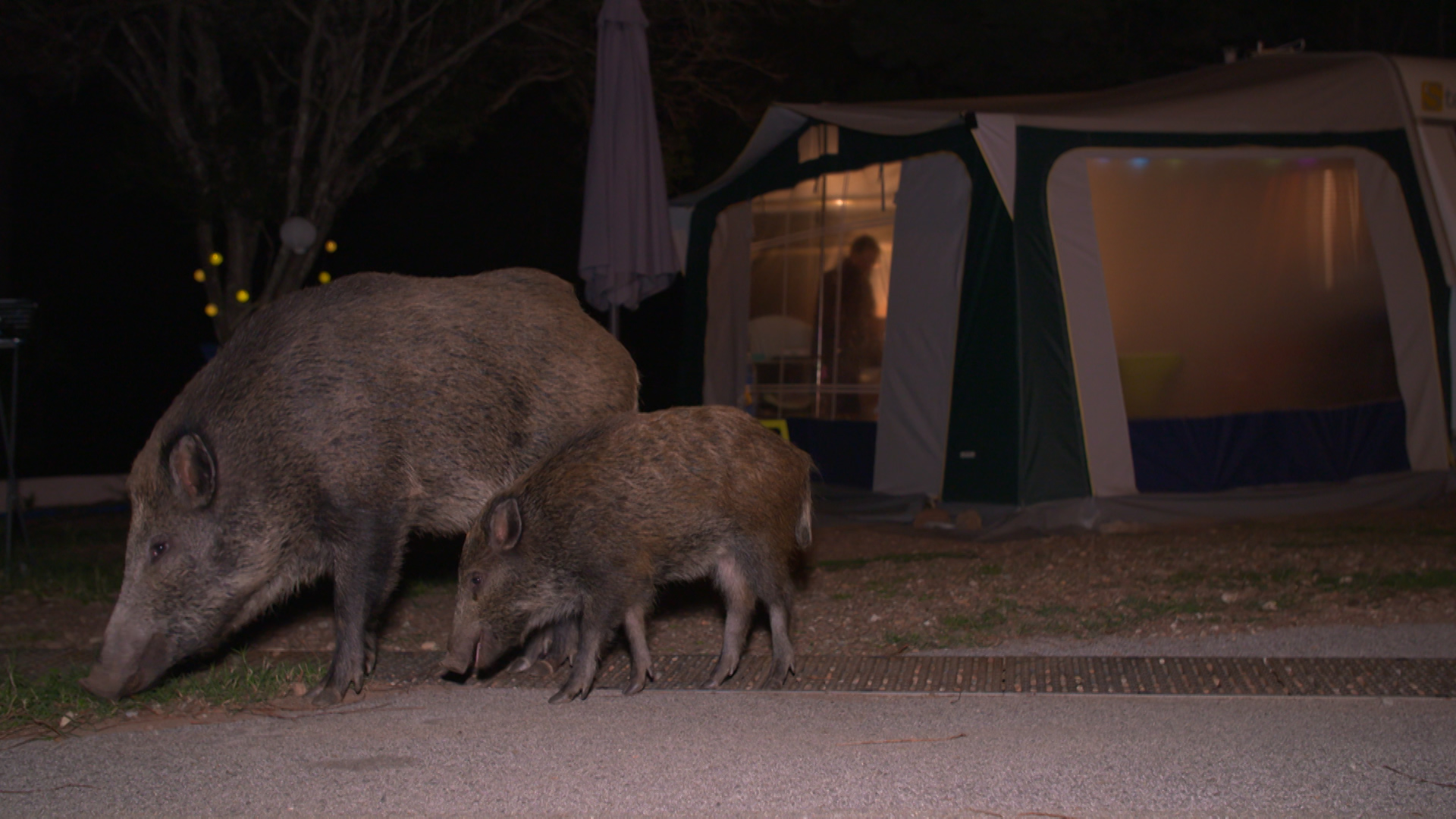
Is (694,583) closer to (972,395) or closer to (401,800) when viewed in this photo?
(972,395)

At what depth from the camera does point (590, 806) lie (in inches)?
114

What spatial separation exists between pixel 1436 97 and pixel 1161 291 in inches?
104

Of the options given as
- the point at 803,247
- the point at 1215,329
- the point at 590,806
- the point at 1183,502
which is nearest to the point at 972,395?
the point at 1183,502

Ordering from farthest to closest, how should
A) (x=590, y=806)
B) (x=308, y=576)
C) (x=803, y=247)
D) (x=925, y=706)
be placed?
(x=803, y=247), (x=308, y=576), (x=925, y=706), (x=590, y=806)

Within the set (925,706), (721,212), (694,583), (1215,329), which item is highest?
(721,212)

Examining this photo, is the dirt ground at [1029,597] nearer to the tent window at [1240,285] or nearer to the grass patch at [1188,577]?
the grass patch at [1188,577]

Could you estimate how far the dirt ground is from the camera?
5.02 metres

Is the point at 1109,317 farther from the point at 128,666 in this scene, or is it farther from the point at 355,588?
the point at 128,666

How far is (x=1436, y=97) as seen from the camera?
29.7 feet

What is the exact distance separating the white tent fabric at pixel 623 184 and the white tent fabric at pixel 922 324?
2.25 m

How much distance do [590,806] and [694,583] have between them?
151 inches

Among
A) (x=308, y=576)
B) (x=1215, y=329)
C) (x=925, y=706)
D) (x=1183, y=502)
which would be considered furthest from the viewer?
(x=1215, y=329)

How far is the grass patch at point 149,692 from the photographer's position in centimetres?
380

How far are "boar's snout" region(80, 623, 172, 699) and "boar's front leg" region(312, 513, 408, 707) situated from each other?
52cm
